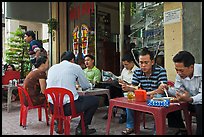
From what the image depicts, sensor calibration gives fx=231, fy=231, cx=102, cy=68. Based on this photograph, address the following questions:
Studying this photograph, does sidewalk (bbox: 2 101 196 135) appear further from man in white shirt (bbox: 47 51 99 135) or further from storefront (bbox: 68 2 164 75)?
storefront (bbox: 68 2 164 75)

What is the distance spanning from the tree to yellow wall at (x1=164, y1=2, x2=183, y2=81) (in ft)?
15.8

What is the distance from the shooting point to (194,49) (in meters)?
4.14

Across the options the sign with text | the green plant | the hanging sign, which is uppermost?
the hanging sign

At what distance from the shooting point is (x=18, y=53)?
7758 millimetres

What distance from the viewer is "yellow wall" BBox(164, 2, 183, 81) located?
4465mm

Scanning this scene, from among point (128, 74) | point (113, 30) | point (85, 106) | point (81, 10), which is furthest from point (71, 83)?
point (81, 10)

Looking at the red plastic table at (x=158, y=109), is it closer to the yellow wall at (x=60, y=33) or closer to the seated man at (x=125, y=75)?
the seated man at (x=125, y=75)

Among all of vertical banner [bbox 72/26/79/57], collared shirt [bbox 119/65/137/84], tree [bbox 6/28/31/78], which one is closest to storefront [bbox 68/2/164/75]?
vertical banner [bbox 72/26/79/57]

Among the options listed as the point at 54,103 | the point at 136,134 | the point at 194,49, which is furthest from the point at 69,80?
the point at 194,49

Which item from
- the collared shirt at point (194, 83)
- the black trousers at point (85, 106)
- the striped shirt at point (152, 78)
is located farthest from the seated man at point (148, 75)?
the black trousers at point (85, 106)

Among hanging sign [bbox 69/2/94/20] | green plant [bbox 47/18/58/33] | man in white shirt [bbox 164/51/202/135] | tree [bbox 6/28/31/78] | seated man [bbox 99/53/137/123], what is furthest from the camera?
green plant [bbox 47/18/58/33]

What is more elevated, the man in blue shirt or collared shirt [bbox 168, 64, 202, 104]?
the man in blue shirt

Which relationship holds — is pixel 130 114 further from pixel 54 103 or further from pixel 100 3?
pixel 100 3

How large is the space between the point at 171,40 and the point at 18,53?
5.24 meters
